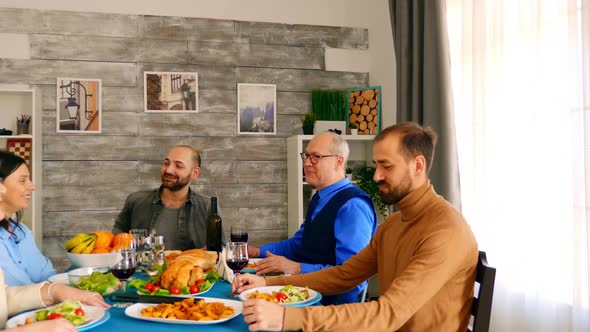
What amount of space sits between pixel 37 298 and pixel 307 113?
3.20 meters

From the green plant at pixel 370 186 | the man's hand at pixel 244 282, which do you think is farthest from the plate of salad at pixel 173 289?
the green plant at pixel 370 186

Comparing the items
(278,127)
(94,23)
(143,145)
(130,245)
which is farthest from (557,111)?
(94,23)

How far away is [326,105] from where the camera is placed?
15.8 feet

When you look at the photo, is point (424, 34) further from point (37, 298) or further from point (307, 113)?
point (37, 298)

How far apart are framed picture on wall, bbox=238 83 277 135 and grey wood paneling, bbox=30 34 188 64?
0.56 metres

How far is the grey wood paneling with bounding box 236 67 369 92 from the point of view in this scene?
4.76 metres

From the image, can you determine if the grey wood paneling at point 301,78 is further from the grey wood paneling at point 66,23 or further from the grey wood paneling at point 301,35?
the grey wood paneling at point 66,23

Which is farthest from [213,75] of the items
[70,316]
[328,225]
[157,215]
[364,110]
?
[70,316]

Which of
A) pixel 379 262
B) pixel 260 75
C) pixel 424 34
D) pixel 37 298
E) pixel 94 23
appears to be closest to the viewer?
pixel 37 298

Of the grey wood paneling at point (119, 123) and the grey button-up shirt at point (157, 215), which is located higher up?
the grey wood paneling at point (119, 123)

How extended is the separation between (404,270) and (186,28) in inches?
135

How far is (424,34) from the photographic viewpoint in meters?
3.85

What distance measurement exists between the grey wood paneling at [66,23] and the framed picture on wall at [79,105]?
0.38 meters

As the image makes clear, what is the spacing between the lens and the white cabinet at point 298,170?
4520 millimetres
